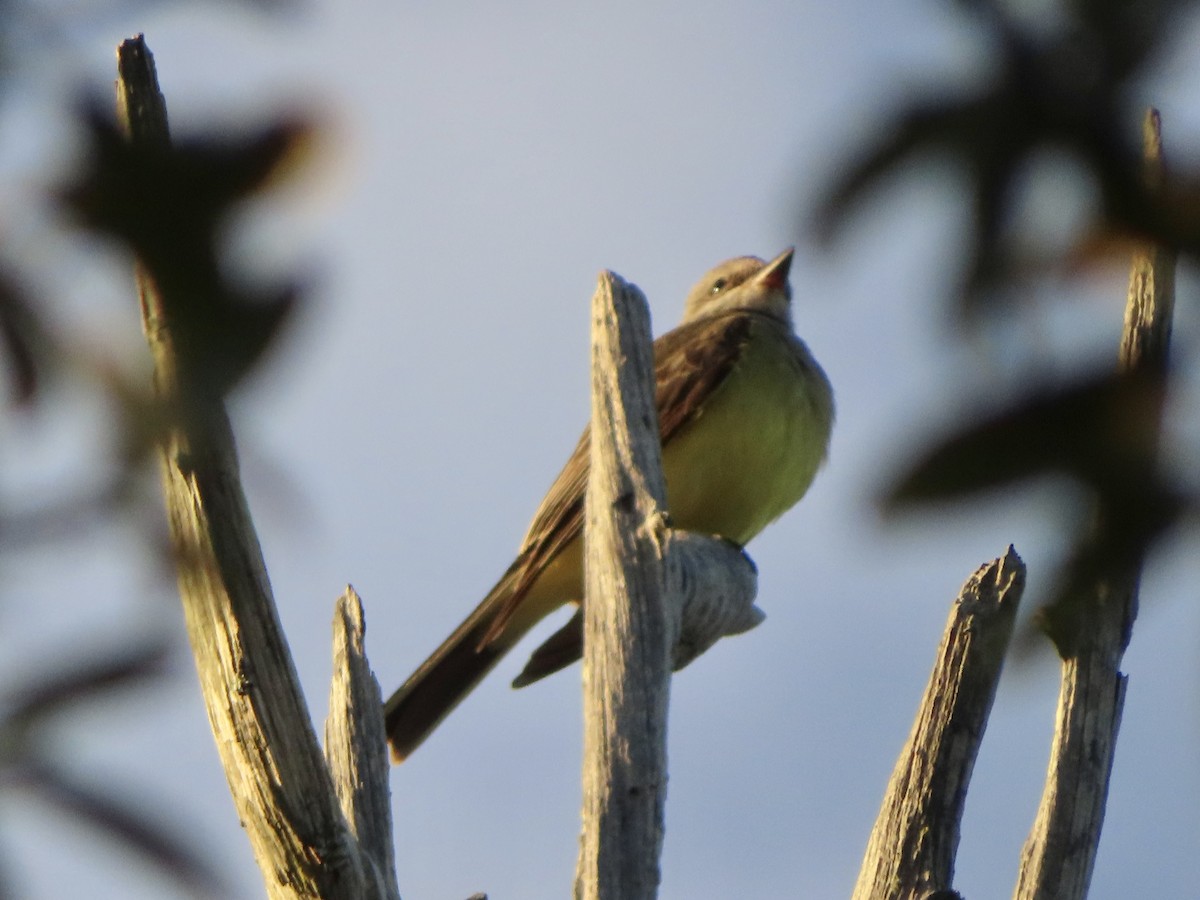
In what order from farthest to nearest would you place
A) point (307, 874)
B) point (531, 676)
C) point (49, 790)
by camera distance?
1. point (531, 676)
2. point (307, 874)
3. point (49, 790)

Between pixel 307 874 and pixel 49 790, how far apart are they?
7.23ft

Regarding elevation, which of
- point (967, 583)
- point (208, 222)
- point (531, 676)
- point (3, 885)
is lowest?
point (3, 885)

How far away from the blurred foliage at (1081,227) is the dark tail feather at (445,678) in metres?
4.68

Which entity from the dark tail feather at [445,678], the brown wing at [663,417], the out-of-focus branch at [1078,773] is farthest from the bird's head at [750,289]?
the out-of-focus branch at [1078,773]

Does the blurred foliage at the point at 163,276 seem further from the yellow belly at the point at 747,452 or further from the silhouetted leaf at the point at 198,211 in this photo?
the yellow belly at the point at 747,452

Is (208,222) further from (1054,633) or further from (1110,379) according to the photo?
(1054,633)

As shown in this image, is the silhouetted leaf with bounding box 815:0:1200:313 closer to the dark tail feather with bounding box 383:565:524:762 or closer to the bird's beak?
the dark tail feather with bounding box 383:565:524:762

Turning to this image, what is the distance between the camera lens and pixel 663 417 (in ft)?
21.4

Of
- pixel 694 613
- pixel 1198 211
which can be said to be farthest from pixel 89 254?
pixel 694 613

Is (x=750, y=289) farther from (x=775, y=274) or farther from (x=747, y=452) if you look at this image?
(x=747, y=452)

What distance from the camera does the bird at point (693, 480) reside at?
6.23 m

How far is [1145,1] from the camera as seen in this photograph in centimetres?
105

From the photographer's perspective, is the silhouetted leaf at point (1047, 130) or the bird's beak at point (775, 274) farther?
the bird's beak at point (775, 274)

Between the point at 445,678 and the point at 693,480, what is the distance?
1242mm
